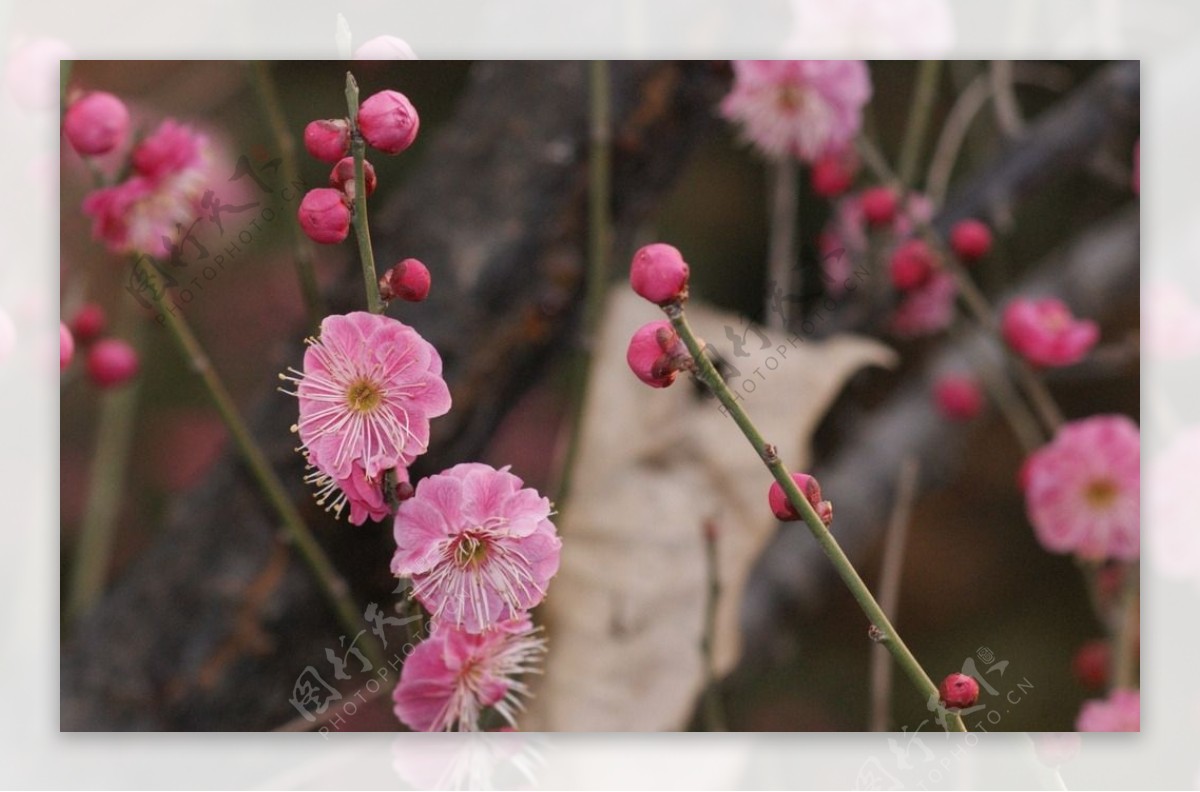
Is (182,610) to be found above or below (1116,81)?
below

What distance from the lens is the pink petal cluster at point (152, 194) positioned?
705 mm

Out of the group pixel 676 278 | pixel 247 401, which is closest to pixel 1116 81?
pixel 676 278

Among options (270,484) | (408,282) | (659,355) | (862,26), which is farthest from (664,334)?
(862,26)

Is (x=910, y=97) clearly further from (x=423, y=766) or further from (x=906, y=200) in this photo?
(x=423, y=766)

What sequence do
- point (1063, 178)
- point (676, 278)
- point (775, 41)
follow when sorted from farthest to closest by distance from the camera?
1. point (1063, 178)
2. point (775, 41)
3. point (676, 278)

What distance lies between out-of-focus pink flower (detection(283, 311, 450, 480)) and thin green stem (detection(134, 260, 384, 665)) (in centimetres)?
12

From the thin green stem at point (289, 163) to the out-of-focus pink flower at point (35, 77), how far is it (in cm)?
13

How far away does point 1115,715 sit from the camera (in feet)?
2.82

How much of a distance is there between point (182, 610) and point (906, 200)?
60 cm

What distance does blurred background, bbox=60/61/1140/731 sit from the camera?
2.75ft

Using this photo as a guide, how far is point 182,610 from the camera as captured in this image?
0.83 m

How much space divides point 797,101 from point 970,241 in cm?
18

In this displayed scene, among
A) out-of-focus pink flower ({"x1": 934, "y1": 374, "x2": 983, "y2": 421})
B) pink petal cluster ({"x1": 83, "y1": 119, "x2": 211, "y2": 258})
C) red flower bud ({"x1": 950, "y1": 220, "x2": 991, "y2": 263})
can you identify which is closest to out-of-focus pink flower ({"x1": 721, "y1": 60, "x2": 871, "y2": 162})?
red flower bud ({"x1": 950, "y1": 220, "x2": 991, "y2": 263})

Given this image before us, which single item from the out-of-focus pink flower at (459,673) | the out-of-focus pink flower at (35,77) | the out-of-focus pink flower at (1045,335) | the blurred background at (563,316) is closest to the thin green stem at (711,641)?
the blurred background at (563,316)
